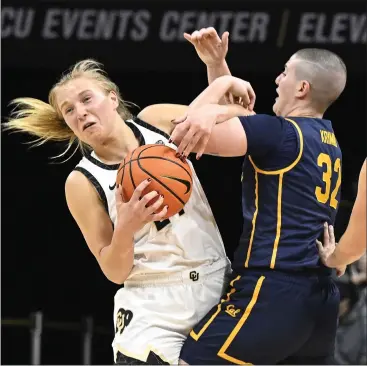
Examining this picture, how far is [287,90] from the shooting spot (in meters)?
3.70

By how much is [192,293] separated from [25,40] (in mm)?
3495

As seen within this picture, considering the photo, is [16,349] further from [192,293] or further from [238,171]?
[192,293]

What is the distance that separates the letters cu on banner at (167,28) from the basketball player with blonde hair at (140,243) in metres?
2.78

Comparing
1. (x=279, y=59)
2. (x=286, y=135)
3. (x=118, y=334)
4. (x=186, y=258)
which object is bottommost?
(x=118, y=334)

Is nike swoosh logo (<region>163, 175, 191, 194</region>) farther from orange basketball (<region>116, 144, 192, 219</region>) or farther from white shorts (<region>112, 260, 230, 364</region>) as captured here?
white shorts (<region>112, 260, 230, 364</region>)

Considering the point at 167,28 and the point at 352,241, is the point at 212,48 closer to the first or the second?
the point at 352,241

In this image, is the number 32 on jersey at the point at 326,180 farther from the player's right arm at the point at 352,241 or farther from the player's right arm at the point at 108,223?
the player's right arm at the point at 108,223

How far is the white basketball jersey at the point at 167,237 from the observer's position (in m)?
3.74

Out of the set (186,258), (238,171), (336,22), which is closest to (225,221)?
(238,171)

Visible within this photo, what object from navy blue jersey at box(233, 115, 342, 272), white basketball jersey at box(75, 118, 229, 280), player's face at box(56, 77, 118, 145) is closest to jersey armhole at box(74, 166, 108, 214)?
white basketball jersey at box(75, 118, 229, 280)

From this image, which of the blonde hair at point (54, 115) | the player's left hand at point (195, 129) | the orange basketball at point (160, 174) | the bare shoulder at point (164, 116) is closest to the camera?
the player's left hand at point (195, 129)

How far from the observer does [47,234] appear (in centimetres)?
942

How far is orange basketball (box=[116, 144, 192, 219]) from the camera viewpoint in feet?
11.1

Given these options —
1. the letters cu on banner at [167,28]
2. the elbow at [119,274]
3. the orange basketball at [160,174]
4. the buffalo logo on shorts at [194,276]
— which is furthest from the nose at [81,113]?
the letters cu on banner at [167,28]
